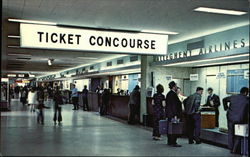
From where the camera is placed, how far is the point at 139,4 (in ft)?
21.4

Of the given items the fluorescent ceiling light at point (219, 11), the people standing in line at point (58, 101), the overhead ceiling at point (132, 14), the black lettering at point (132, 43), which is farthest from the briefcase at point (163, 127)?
the people standing in line at point (58, 101)

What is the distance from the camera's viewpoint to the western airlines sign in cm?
566

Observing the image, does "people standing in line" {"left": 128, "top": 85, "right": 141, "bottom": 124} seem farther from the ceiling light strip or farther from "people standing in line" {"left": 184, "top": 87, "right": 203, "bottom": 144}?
the ceiling light strip

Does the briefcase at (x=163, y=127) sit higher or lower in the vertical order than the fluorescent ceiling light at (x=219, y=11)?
lower

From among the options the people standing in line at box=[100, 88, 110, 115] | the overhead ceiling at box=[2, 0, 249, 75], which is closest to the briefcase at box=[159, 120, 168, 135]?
the overhead ceiling at box=[2, 0, 249, 75]

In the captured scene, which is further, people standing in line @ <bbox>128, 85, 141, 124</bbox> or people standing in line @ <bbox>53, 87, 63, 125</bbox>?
people standing in line @ <bbox>53, 87, 63, 125</bbox>

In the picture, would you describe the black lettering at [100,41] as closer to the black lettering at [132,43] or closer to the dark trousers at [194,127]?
the black lettering at [132,43]

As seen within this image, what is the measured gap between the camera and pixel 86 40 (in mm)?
5898

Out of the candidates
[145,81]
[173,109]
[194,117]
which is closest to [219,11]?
[173,109]

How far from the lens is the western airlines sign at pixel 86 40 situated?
566 centimetres

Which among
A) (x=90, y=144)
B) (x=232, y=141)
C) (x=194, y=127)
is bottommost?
(x=90, y=144)

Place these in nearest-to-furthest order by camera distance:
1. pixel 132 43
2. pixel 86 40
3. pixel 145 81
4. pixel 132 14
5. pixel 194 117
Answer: pixel 86 40 < pixel 132 43 < pixel 132 14 < pixel 194 117 < pixel 145 81

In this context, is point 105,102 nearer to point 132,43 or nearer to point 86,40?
point 132,43

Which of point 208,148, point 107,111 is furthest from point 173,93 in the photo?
point 107,111
